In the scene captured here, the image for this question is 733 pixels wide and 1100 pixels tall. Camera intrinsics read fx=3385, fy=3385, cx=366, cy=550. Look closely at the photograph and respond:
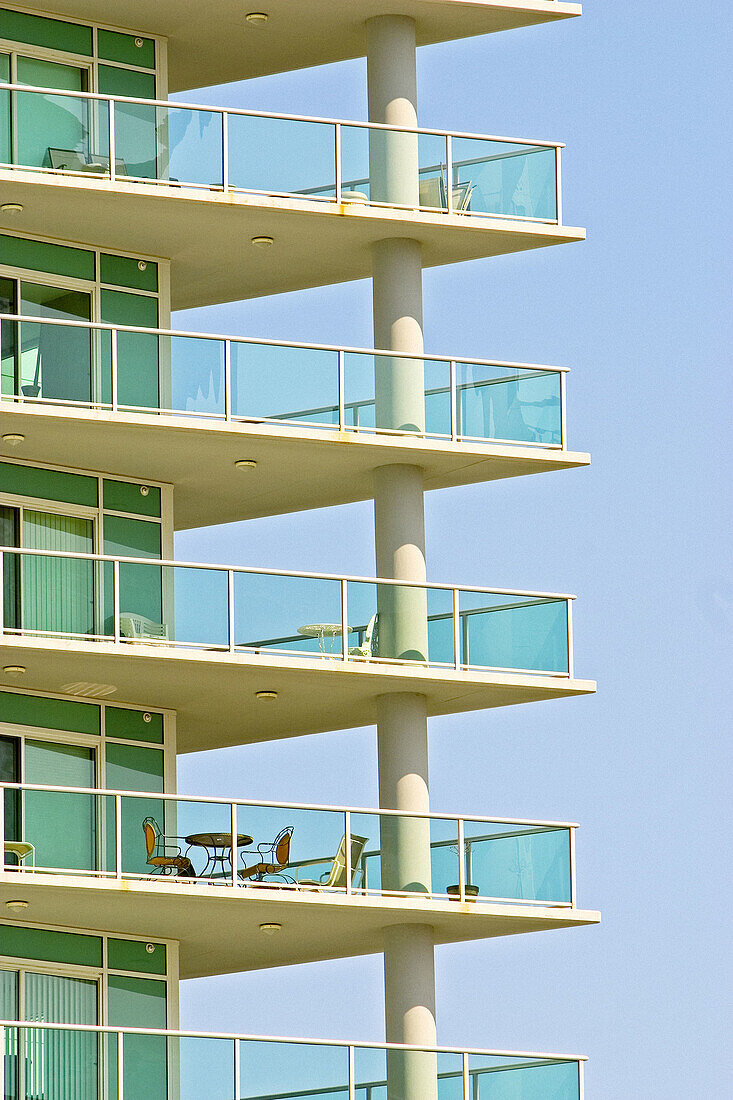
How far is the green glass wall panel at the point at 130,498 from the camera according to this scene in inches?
1690

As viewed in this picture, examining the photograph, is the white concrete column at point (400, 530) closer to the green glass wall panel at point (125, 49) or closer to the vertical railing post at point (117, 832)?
the green glass wall panel at point (125, 49)

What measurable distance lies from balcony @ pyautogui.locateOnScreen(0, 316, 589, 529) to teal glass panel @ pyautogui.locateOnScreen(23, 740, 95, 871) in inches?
147

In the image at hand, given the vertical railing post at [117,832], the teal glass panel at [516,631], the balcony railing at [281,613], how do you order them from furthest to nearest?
the teal glass panel at [516,631], the balcony railing at [281,613], the vertical railing post at [117,832]

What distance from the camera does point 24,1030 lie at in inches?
1529

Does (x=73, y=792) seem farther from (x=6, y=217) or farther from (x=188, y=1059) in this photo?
(x=6, y=217)

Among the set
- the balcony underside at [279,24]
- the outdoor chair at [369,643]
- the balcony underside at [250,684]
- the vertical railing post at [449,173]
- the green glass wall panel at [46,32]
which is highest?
the balcony underside at [279,24]

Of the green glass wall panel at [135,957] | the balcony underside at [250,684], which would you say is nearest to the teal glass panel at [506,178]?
the balcony underside at [250,684]

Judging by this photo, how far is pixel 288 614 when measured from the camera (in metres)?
42.3

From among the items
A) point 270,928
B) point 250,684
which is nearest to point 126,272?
point 250,684

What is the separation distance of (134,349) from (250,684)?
4.52 meters

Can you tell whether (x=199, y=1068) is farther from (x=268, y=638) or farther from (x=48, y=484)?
(x=48, y=484)

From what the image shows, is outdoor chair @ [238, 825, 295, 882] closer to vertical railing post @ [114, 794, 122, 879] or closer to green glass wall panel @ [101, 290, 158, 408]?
vertical railing post @ [114, 794, 122, 879]

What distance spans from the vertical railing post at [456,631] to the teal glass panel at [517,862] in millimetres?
2158

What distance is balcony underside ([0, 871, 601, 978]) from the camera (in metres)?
39.9
